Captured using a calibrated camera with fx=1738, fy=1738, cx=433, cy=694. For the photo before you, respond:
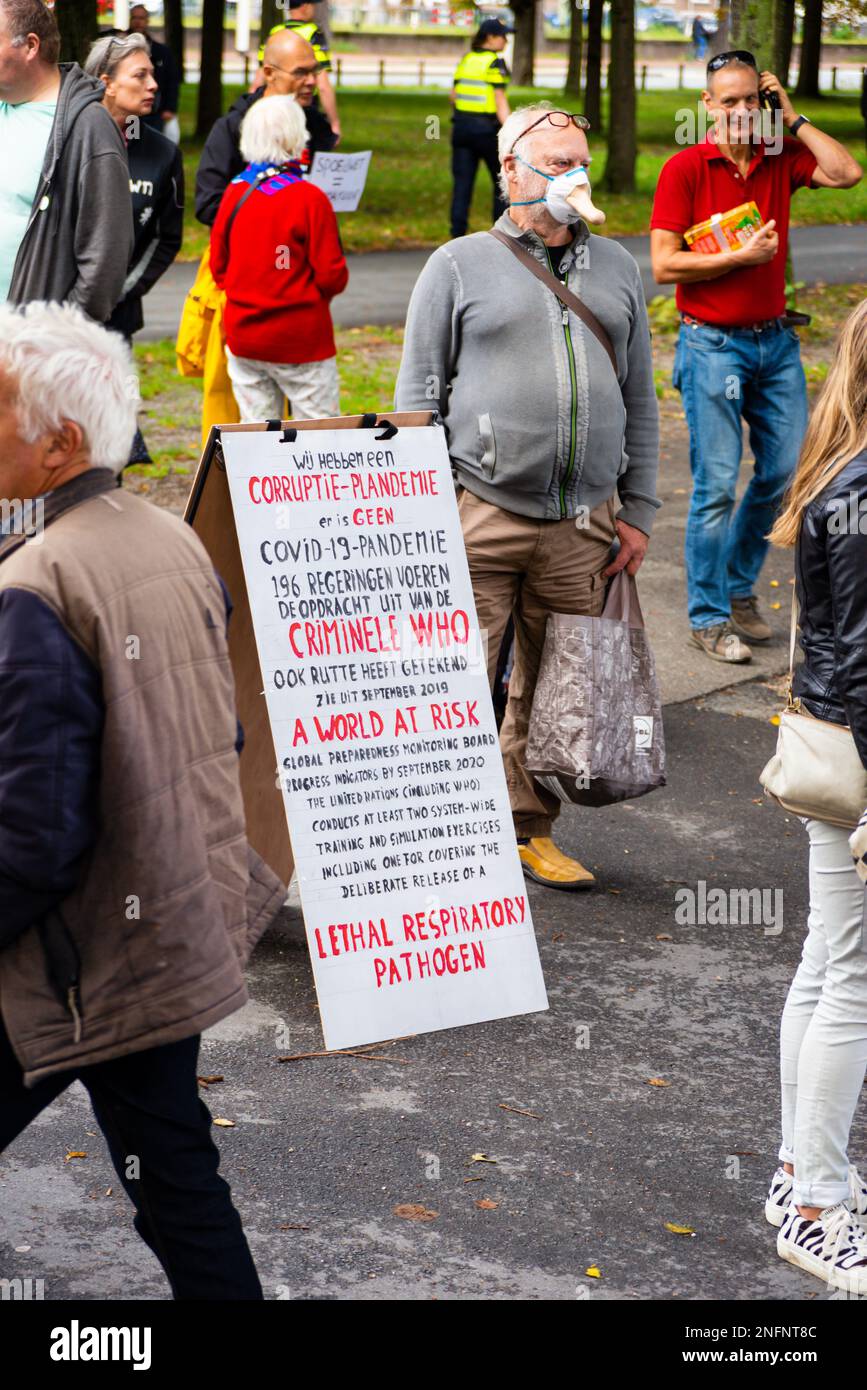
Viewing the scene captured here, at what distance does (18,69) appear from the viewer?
6.14 m

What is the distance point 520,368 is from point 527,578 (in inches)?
25.6

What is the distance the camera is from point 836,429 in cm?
341

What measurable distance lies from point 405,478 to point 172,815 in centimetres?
218

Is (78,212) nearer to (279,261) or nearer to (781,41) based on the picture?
→ (279,261)

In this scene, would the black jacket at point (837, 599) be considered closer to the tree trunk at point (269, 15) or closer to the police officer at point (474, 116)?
the police officer at point (474, 116)

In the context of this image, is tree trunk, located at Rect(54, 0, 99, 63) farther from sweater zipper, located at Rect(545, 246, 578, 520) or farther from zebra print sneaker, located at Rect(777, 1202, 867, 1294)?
zebra print sneaker, located at Rect(777, 1202, 867, 1294)

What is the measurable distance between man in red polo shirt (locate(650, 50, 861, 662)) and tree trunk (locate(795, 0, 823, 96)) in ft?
120

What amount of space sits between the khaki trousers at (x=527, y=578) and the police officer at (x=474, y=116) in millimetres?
13473

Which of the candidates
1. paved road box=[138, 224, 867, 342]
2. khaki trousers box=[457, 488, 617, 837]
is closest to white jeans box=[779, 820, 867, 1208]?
khaki trousers box=[457, 488, 617, 837]

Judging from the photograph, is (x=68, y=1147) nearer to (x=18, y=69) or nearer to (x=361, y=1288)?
(x=361, y=1288)

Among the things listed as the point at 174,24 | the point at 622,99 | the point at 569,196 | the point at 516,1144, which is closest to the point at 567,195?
the point at 569,196

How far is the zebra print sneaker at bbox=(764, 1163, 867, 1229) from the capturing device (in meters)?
3.66
